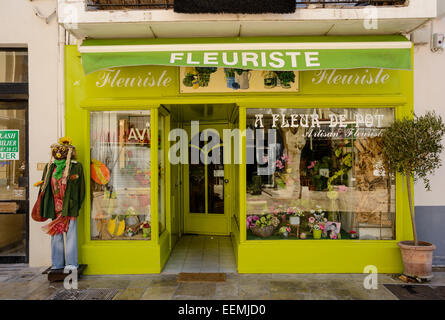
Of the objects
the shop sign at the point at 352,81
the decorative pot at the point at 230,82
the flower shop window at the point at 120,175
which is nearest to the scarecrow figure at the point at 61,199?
the flower shop window at the point at 120,175

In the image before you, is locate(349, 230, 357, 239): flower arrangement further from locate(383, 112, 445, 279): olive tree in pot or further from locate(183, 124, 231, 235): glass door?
locate(183, 124, 231, 235): glass door

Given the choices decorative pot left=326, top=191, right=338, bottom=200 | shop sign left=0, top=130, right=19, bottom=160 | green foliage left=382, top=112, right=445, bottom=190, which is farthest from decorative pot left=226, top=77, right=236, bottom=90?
shop sign left=0, top=130, right=19, bottom=160

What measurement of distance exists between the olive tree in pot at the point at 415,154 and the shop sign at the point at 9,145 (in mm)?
6234

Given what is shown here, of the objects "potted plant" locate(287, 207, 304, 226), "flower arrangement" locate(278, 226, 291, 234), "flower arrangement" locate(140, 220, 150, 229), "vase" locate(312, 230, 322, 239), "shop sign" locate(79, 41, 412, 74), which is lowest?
"vase" locate(312, 230, 322, 239)

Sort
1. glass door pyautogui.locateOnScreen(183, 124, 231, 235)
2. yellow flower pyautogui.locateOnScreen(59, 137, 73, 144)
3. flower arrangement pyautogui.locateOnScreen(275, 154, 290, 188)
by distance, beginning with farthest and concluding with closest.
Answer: glass door pyautogui.locateOnScreen(183, 124, 231, 235) → flower arrangement pyautogui.locateOnScreen(275, 154, 290, 188) → yellow flower pyautogui.locateOnScreen(59, 137, 73, 144)

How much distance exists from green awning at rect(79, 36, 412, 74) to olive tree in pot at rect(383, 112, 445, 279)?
2.92ft

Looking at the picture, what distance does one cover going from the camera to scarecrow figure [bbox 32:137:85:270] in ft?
16.2

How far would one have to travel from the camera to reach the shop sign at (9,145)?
5747 mm

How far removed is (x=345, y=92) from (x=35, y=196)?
5.50 m

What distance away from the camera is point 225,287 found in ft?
15.5

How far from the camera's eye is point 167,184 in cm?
639
